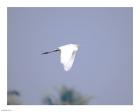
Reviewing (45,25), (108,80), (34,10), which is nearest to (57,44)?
(45,25)

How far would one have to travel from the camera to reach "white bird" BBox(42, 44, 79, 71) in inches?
68.0

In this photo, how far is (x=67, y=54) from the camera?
68.3 inches

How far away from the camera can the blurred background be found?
1748mm

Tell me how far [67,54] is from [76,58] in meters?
0.06

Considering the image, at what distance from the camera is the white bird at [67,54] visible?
68.0 inches

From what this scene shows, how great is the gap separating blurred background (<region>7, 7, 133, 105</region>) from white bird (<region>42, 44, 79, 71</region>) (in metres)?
0.02

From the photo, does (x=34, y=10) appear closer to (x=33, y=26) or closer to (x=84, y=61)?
(x=33, y=26)

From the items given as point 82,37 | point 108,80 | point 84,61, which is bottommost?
point 108,80

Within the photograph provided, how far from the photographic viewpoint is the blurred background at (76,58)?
5.74ft

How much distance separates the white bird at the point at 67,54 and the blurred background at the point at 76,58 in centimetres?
2

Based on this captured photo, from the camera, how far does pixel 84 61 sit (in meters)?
1.75

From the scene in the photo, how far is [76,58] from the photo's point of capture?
5.74ft
